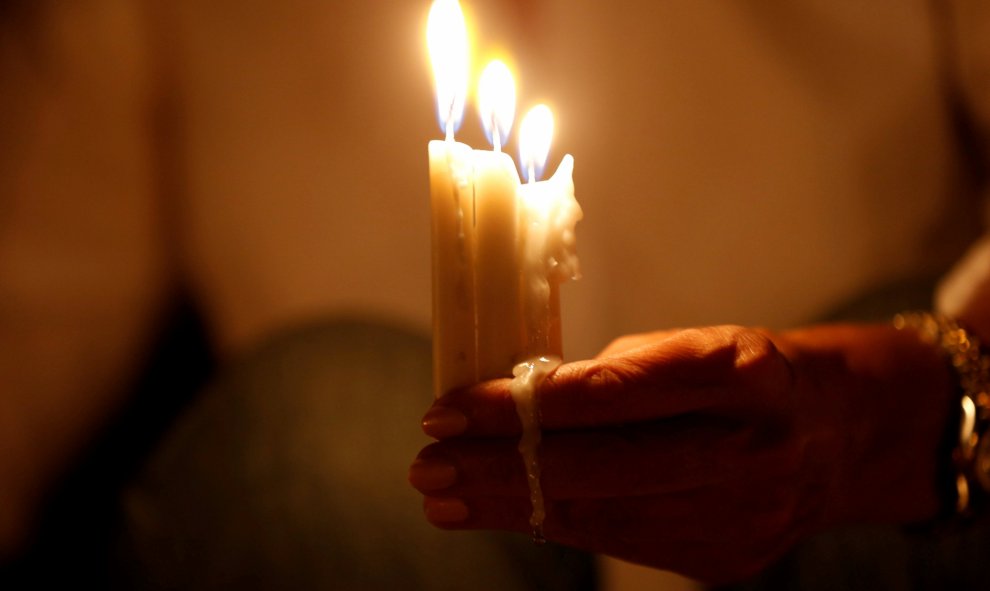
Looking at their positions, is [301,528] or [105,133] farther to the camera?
[105,133]

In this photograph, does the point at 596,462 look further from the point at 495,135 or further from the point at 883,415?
the point at 883,415

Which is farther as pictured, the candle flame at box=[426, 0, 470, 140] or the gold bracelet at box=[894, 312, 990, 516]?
the gold bracelet at box=[894, 312, 990, 516]

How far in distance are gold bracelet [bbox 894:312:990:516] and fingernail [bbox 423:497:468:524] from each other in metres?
0.46

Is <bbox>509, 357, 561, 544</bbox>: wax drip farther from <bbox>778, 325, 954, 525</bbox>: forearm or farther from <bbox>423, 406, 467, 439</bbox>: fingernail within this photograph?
<bbox>778, 325, 954, 525</bbox>: forearm

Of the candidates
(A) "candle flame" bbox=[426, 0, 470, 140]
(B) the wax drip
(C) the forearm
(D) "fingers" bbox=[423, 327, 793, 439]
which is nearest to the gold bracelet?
(C) the forearm

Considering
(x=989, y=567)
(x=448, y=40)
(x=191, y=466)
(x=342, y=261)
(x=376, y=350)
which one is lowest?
(x=989, y=567)

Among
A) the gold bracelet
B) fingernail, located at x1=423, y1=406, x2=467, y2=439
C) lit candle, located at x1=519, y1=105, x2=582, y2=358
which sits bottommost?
the gold bracelet

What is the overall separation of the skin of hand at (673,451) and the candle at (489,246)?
2 centimetres

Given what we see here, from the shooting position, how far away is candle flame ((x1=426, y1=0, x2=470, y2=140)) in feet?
1.29

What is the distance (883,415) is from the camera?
60 cm

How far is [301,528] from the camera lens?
83cm

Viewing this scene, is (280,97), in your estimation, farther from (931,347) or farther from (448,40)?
(931,347)

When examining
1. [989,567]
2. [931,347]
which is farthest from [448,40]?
[989,567]

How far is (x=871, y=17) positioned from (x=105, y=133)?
1.11 m
